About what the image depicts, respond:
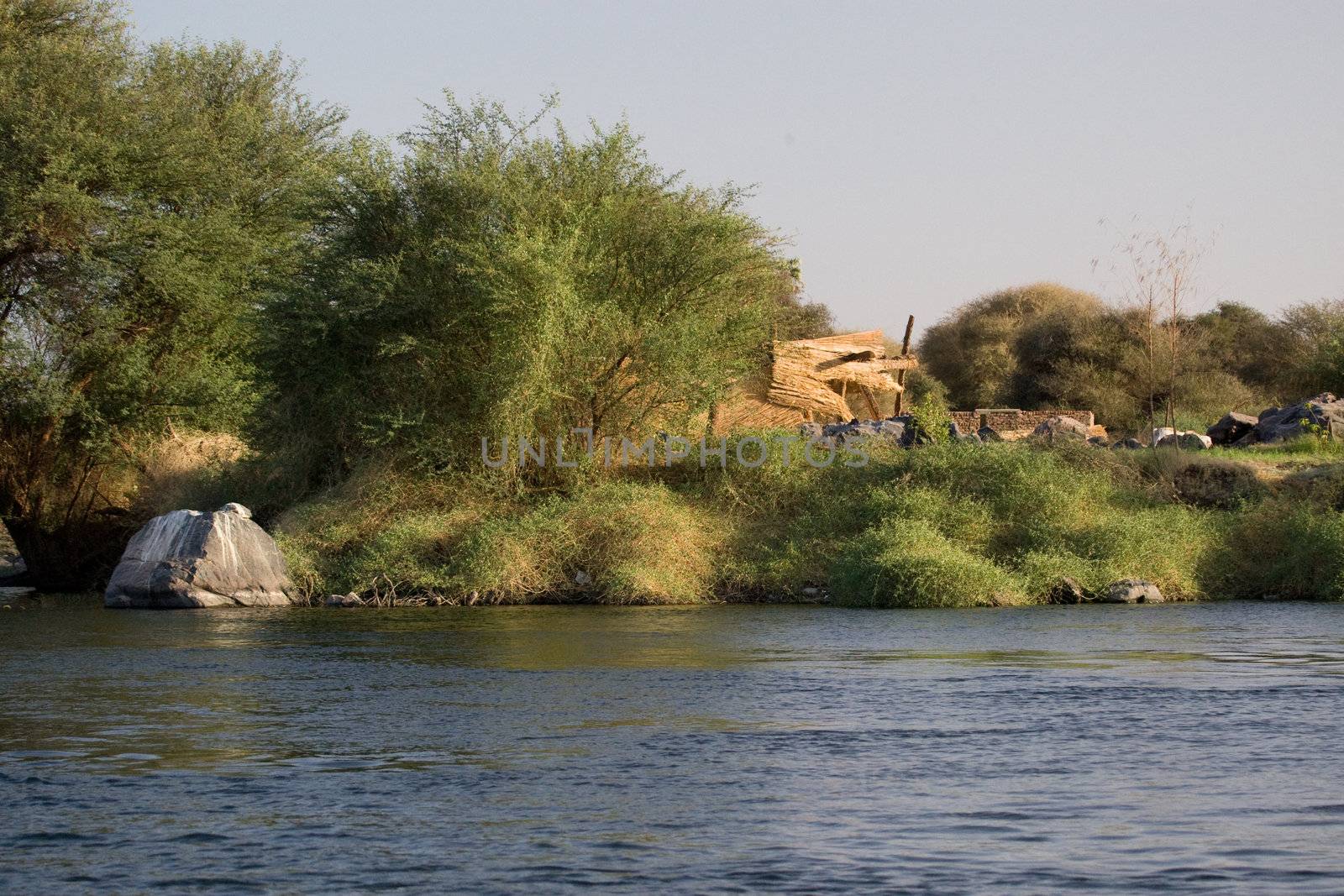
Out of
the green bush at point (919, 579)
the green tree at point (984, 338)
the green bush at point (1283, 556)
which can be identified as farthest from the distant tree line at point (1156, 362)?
the green bush at point (919, 579)

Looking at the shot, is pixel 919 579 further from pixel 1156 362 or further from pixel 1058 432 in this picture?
pixel 1156 362

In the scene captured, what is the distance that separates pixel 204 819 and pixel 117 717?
331cm

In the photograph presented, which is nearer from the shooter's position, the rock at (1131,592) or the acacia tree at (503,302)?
the rock at (1131,592)

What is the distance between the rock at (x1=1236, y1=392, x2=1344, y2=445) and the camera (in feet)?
83.9

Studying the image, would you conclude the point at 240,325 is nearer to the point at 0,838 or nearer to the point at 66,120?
the point at 66,120

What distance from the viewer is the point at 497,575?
63.6 feet

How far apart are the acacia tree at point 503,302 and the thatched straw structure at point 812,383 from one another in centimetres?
152

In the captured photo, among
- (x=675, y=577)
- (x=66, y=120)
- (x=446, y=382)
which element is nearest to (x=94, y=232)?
(x=66, y=120)

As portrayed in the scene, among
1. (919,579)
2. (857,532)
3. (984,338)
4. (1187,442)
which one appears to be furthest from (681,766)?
(984,338)

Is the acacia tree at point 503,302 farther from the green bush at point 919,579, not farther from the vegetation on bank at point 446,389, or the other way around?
the green bush at point 919,579

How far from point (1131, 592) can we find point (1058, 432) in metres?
5.10

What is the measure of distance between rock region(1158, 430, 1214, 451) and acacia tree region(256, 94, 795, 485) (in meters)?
7.60

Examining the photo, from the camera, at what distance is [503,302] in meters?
21.0

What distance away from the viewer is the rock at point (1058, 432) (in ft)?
73.8
